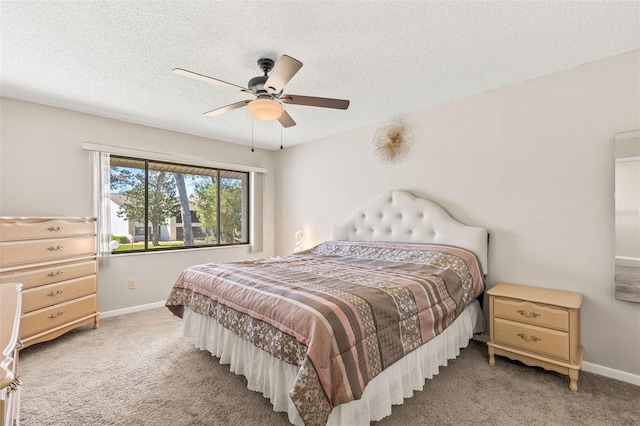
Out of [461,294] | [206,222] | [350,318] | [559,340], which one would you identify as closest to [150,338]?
[206,222]

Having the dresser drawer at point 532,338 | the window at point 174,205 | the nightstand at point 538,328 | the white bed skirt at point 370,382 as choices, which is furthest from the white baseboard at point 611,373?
the window at point 174,205

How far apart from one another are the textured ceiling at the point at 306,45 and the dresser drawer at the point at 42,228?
126 centimetres

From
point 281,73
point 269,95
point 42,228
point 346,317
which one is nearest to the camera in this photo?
point 346,317

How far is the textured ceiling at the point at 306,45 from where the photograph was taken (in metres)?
1.78

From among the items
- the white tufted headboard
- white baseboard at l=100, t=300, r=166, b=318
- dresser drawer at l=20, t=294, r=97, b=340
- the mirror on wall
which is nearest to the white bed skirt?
the white tufted headboard

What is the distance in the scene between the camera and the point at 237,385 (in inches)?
85.5

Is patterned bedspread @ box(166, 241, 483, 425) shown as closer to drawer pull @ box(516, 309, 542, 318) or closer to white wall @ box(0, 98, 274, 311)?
drawer pull @ box(516, 309, 542, 318)

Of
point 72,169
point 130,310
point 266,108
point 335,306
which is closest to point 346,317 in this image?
point 335,306

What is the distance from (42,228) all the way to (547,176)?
4542 mm

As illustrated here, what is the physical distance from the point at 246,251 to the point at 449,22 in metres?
4.18

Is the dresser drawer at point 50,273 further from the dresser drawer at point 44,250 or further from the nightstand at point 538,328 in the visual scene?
the nightstand at point 538,328

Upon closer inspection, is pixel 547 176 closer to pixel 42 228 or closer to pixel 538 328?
pixel 538 328

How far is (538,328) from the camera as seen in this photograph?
223cm

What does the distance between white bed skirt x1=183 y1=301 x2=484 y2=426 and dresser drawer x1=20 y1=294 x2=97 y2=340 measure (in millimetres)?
1195
